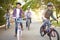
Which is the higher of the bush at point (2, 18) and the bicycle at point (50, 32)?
the bush at point (2, 18)

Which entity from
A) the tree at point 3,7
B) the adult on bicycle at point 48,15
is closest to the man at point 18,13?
the tree at point 3,7

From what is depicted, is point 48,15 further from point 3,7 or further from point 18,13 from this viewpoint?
point 3,7

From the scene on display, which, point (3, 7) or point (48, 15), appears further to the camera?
point (3, 7)

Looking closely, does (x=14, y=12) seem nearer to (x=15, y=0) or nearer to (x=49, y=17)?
(x=15, y=0)

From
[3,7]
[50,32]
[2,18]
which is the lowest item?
[50,32]

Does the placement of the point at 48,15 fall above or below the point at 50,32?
above

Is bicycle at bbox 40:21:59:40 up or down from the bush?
down

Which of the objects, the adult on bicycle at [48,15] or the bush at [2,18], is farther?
the bush at [2,18]

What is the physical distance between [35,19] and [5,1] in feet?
1.56

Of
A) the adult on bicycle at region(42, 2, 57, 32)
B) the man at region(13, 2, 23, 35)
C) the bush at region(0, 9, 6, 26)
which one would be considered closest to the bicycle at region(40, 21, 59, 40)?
the adult on bicycle at region(42, 2, 57, 32)

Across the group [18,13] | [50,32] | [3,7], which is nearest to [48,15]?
[50,32]

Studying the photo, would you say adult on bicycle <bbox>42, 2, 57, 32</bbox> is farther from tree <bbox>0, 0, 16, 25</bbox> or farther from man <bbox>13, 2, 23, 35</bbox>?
tree <bbox>0, 0, 16, 25</bbox>

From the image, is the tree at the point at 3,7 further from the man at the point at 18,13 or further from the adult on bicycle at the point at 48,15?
the adult on bicycle at the point at 48,15

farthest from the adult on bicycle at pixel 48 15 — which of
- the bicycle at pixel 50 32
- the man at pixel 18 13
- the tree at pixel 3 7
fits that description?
the tree at pixel 3 7
